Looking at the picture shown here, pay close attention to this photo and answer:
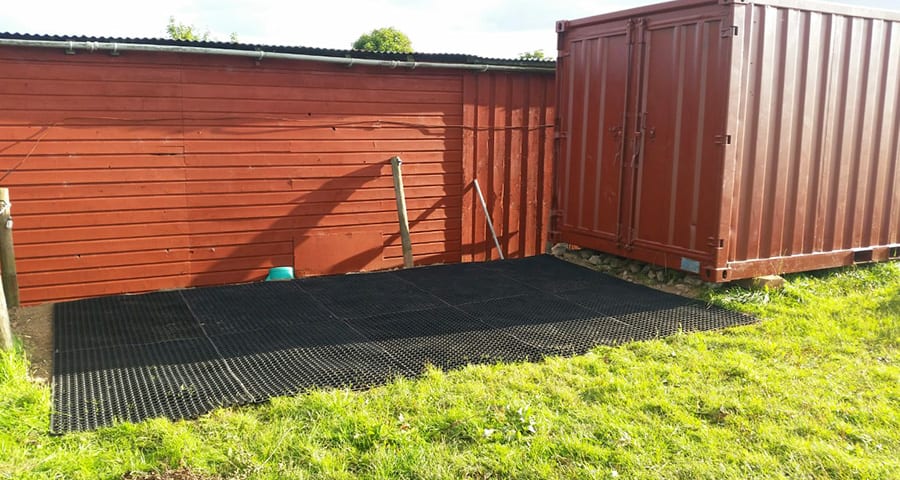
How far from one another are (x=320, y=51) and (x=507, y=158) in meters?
2.95

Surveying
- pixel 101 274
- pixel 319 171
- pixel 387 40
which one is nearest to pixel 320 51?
pixel 319 171

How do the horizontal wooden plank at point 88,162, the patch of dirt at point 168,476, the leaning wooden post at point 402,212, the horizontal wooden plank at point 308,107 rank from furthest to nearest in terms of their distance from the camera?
the leaning wooden post at point 402,212 → the horizontal wooden plank at point 308,107 → the horizontal wooden plank at point 88,162 → the patch of dirt at point 168,476

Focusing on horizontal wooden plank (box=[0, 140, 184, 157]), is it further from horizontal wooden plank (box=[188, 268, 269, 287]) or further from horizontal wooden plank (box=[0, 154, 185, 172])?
horizontal wooden plank (box=[188, 268, 269, 287])

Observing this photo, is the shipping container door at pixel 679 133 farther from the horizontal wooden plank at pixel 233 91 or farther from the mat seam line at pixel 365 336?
the mat seam line at pixel 365 336

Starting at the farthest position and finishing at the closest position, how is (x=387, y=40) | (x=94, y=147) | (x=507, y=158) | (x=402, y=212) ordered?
(x=387, y=40) → (x=507, y=158) → (x=402, y=212) → (x=94, y=147)

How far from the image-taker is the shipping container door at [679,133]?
21.3 feet

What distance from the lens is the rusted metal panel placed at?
31.1 feet

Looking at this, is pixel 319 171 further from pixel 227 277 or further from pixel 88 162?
pixel 88 162

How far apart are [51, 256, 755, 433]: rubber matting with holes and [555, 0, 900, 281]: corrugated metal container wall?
0.78m

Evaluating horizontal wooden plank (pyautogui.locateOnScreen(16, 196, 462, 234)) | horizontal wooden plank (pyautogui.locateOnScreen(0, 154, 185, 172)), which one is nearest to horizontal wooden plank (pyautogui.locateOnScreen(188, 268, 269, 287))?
horizontal wooden plank (pyautogui.locateOnScreen(16, 196, 462, 234))

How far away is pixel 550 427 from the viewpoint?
3.86 meters

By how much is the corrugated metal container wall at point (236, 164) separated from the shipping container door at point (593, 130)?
142 centimetres

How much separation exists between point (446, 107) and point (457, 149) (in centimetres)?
57

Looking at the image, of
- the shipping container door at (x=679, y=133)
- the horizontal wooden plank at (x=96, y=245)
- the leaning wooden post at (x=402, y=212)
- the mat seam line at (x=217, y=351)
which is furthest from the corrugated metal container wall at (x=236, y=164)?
the shipping container door at (x=679, y=133)
